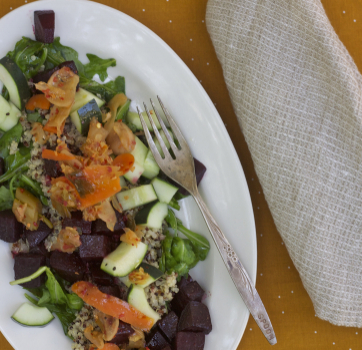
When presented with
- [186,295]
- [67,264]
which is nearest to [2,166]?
[67,264]

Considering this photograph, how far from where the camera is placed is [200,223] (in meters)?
1.95

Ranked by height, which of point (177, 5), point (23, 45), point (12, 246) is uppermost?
point (177, 5)

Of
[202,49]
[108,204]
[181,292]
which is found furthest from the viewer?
[202,49]

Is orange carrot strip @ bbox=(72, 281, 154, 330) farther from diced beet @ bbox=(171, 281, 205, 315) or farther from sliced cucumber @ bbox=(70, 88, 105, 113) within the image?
sliced cucumber @ bbox=(70, 88, 105, 113)

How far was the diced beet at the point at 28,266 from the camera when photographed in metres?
1.77

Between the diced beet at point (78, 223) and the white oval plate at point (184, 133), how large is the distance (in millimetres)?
441

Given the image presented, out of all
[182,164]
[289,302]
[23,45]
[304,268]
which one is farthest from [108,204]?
[289,302]

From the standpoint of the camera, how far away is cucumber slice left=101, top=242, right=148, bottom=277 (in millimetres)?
1705

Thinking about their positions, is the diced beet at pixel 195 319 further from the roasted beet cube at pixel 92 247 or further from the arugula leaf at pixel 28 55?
the arugula leaf at pixel 28 55

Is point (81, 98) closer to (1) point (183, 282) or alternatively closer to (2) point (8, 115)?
→ (2) point (8, 115)

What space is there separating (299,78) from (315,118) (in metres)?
0.24

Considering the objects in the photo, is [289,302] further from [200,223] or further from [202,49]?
[202,49]

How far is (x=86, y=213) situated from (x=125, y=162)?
34cm

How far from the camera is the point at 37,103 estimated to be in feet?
5.83
